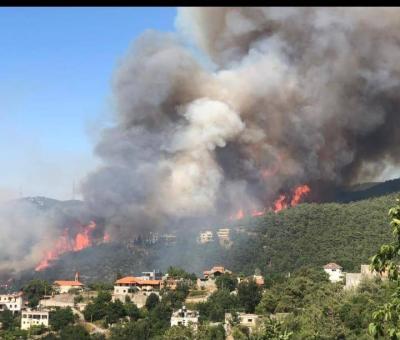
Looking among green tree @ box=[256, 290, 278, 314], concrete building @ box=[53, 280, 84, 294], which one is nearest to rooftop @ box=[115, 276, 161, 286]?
concrete building @ box=[53, 280, 84, 294]

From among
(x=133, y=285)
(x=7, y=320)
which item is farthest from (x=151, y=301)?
(x=7, y=320)

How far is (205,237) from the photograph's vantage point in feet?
188

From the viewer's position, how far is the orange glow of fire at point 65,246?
6159 centimetres

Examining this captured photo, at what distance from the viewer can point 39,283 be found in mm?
49438

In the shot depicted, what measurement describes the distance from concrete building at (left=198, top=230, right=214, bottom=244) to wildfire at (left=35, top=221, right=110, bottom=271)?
10013mm

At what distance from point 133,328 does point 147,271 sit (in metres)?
19.8

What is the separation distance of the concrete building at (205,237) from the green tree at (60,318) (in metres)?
16.9

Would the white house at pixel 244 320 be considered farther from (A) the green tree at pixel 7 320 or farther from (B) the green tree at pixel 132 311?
(A) the green tree at pixel 7 320

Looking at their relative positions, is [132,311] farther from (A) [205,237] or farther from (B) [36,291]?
(A) [205,237]

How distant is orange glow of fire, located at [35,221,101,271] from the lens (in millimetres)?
61594

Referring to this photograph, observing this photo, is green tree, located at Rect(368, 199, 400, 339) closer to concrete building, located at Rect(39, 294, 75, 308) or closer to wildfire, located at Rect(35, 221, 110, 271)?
concrete building, located at Rect(39, 294, 75, 308)
